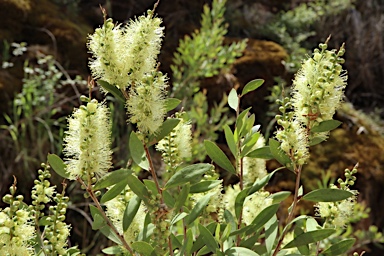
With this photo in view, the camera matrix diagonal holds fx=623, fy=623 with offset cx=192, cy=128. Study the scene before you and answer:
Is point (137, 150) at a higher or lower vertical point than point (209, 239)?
higher

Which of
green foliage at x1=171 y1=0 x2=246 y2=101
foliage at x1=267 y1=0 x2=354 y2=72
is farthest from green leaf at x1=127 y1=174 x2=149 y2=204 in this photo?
foliage at x1=267 y1=0 x2=354 y2=72

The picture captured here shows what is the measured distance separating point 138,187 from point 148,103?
124 millimetres

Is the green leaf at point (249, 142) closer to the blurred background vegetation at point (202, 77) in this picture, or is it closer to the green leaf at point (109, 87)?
the green leaf at point (109, 87)

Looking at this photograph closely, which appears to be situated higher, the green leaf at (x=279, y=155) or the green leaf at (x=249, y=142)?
the green leaf at (x=249, y=142)

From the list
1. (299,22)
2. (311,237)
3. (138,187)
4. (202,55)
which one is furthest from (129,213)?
(299,22)

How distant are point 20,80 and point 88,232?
2.51 ft

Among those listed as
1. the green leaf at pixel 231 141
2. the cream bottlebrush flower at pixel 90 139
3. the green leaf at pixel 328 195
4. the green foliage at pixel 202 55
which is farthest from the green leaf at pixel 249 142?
the green foliage at pixel 202 55

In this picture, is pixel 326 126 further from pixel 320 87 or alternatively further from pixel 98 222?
pixel 98 222

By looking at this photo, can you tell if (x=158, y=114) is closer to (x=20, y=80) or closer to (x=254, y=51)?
(x=20, y=80)

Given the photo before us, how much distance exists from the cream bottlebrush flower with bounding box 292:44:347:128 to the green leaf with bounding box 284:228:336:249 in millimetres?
146

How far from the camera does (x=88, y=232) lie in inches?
98.6

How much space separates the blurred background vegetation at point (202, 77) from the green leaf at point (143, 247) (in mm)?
1328

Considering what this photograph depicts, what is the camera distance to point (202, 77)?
2.76m

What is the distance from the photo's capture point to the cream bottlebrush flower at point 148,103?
0.80m
